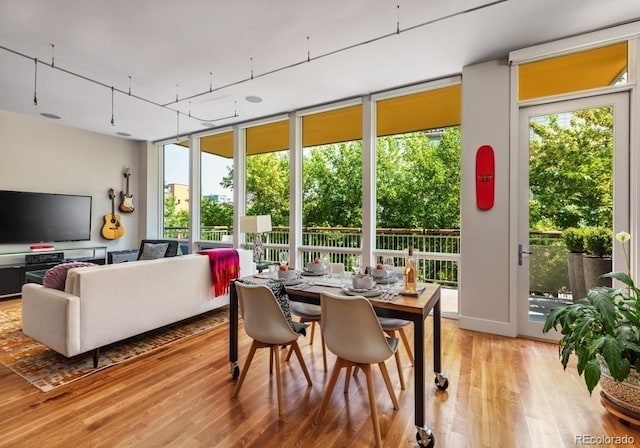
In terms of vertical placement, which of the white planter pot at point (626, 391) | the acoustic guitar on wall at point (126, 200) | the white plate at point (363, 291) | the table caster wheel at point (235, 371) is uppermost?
the acoustic guitar on wall at point (126, 200)

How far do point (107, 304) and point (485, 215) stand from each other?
3735 millimetres

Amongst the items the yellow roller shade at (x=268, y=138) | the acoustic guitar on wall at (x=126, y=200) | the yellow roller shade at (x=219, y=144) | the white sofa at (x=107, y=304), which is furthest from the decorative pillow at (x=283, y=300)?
the acoustic guitar on wall at (x=126, y=200)

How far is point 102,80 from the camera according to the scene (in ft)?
13.1

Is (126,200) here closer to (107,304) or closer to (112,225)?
(112,225)

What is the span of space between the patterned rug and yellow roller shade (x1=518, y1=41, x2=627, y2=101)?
167 inches

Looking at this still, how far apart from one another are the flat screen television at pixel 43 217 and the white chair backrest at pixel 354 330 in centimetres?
588

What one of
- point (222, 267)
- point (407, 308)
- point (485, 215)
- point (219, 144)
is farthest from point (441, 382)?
point (219, 144)

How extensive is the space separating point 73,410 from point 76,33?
10.3 feet

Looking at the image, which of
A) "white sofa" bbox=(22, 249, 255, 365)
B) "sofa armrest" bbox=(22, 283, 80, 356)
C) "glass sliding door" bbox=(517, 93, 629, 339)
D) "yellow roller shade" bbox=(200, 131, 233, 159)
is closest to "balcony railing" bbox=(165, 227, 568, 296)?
"glass sliding door" bbox=(517, 93, 629, 339)

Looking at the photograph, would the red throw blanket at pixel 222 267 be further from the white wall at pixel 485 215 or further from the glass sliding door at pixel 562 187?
the glass sliding door at pixel 562 187

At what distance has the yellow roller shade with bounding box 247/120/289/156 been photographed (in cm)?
545

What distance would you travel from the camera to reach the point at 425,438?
1.70m

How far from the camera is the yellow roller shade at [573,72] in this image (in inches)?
117

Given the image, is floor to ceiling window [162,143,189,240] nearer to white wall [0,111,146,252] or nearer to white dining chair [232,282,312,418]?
white wall [0,111,146,252]
